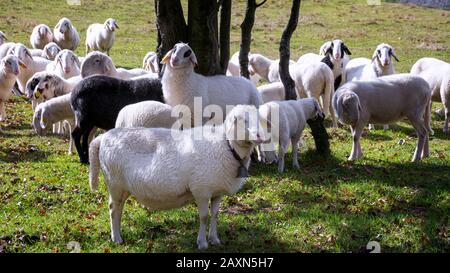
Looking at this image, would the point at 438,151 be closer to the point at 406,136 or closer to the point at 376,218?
the point at 406,136

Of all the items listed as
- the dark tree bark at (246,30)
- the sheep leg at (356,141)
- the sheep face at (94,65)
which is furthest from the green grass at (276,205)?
the dark tree bark at (246,30)

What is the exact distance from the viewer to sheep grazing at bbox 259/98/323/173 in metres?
9.01

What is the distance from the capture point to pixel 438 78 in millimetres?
12500

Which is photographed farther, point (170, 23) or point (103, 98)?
point (170, 23)

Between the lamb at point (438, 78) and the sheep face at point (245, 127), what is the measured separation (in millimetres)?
7111

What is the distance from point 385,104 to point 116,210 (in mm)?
4912

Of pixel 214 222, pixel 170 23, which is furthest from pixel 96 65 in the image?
pixel 214 222

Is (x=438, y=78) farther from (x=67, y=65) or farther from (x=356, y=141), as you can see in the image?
(x=67, y=65)

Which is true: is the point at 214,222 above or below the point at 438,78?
below

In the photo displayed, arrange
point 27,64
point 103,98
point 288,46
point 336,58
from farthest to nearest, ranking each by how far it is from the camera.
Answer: point 27,64 < point 336,58 < point 288,46 < point 103,98

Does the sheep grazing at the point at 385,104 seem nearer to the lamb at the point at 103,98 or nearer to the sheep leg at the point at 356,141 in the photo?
the sheep leg at the point at 356,141

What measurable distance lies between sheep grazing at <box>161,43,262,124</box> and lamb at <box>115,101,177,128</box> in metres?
0.98

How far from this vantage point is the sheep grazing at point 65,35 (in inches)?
800

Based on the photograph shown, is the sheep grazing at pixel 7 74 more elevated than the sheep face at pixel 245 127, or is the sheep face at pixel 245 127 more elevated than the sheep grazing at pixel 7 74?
the sheep face at pixel 245 127
